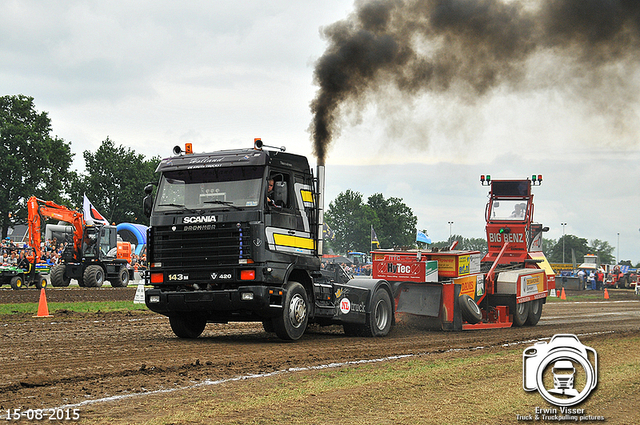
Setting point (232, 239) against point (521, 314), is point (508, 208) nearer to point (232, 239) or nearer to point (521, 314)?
point (521, 314)

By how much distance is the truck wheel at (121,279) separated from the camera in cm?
3634

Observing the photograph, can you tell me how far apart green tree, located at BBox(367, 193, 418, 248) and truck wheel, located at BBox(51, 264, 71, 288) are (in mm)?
86162

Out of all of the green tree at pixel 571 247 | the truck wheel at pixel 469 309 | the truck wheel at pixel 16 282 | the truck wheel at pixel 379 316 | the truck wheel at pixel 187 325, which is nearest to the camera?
the truck wheel at pixel 187 325

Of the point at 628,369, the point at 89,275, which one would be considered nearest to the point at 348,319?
the point at 628,369

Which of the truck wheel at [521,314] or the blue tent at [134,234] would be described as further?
the blue tent at [134,234]

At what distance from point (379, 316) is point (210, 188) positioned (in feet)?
16.1

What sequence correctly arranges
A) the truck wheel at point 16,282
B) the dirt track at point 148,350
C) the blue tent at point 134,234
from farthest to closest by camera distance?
the blue tent at point 134,234 → the truck wheel at point 16,282 → the dirt track at point 148,350

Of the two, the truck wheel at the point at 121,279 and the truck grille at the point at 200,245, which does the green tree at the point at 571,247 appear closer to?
the truck wheel at the point at 121,279

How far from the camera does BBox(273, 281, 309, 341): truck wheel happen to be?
12.2 m

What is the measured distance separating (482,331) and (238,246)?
7.34m

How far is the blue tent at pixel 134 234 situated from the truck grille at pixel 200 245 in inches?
1753

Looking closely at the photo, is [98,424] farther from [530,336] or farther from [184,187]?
[530,336]

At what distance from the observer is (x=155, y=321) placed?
17.5 metres

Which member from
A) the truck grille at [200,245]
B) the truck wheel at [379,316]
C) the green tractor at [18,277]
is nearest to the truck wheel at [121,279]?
the green tractor at [18,277]
